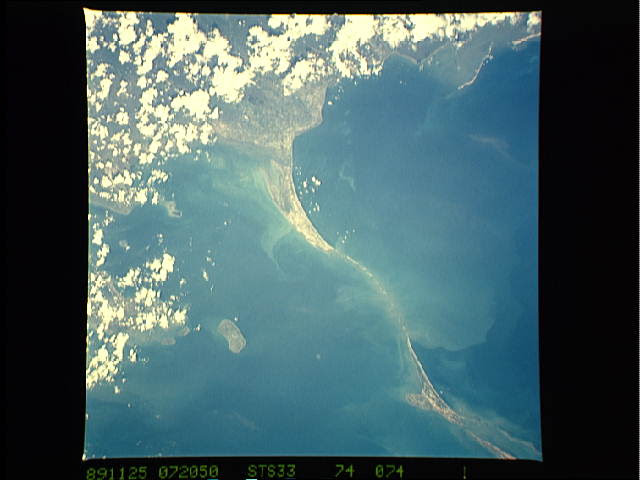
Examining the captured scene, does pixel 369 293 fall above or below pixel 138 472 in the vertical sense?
above

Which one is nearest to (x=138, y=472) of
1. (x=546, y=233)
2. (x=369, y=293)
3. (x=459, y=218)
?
(x=369, y=293)

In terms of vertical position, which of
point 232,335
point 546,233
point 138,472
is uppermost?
point 546,233

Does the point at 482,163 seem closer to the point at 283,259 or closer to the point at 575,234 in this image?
the point at 575,234

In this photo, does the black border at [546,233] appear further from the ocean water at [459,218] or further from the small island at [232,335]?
the small island at [232,335]

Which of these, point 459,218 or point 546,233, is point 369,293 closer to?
point 459,218

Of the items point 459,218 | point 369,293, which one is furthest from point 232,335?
point 459,218
